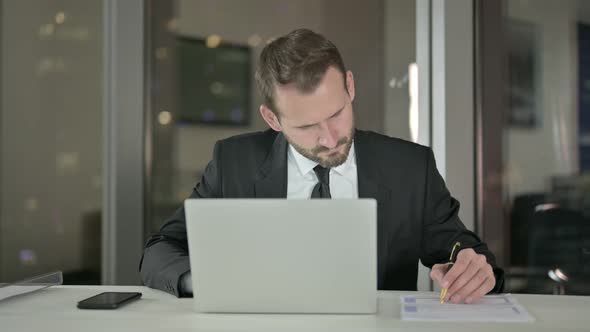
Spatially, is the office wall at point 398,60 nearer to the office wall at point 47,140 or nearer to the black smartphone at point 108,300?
the office wall at point 47,140

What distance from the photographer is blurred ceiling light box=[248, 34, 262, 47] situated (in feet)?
11.1

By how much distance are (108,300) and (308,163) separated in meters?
0.84

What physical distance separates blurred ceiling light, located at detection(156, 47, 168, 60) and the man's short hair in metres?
1.50

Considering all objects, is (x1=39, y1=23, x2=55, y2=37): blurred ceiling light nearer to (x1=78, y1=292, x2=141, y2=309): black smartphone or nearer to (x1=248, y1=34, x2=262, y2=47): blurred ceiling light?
(x1=248, y1=34, x2=262, y2=47): blurred ceiling light

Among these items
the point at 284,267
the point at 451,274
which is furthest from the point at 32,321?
the point at 451,274

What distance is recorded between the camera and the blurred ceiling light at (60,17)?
3496mm

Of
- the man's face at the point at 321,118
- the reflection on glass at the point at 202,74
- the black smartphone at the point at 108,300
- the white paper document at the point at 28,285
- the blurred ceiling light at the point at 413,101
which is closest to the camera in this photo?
the black smartphone at the point at 108,300

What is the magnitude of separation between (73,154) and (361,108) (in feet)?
5.04

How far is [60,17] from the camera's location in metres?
3.50

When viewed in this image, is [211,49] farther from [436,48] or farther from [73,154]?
[436,48]

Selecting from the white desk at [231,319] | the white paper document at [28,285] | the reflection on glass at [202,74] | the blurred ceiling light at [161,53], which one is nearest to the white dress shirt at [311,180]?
the white desk at [231,319]

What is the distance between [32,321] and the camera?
4.24ft

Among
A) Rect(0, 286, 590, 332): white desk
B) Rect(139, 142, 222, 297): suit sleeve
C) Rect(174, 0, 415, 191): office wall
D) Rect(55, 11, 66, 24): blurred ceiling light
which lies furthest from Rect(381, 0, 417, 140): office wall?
Rect(0, 286, 590, 332): white desk

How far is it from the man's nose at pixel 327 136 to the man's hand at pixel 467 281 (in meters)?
0.63
